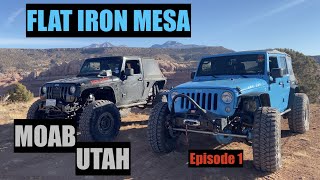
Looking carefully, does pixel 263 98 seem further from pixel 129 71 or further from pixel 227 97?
pixel 129 71

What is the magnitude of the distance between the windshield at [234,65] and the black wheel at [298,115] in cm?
199

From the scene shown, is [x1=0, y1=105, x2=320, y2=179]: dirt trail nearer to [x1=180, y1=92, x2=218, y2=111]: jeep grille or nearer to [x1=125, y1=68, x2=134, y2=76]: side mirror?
[x1=180, y1=92, x2=218, y2=111]: jeep grille

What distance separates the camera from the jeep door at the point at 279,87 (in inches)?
265

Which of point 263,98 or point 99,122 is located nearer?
point 263,98

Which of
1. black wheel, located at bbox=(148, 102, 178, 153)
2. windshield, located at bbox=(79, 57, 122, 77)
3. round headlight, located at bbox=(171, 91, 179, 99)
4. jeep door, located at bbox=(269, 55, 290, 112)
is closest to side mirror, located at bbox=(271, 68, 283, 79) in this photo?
jeep door, located at bbox=(269, 55, 290, 112)

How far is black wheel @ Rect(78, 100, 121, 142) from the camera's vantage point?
277 inches

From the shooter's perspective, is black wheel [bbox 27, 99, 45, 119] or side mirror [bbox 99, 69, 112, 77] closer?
black wheel [bbox 27, 99, 45, 119]

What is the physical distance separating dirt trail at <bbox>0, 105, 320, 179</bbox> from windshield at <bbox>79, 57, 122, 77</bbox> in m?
2.00

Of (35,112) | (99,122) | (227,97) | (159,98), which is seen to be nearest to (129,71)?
(159,98)

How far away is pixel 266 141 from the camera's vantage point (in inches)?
197

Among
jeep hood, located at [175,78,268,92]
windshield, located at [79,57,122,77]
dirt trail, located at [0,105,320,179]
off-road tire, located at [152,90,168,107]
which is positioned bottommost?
dirt trail, located at [0,105,320,179]

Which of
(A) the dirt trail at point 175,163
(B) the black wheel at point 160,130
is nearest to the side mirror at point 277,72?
(A) the dirt trail at point 175,163

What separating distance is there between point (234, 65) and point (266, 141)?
96.6 inches

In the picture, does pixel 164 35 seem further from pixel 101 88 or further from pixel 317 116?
pixel 317 116
